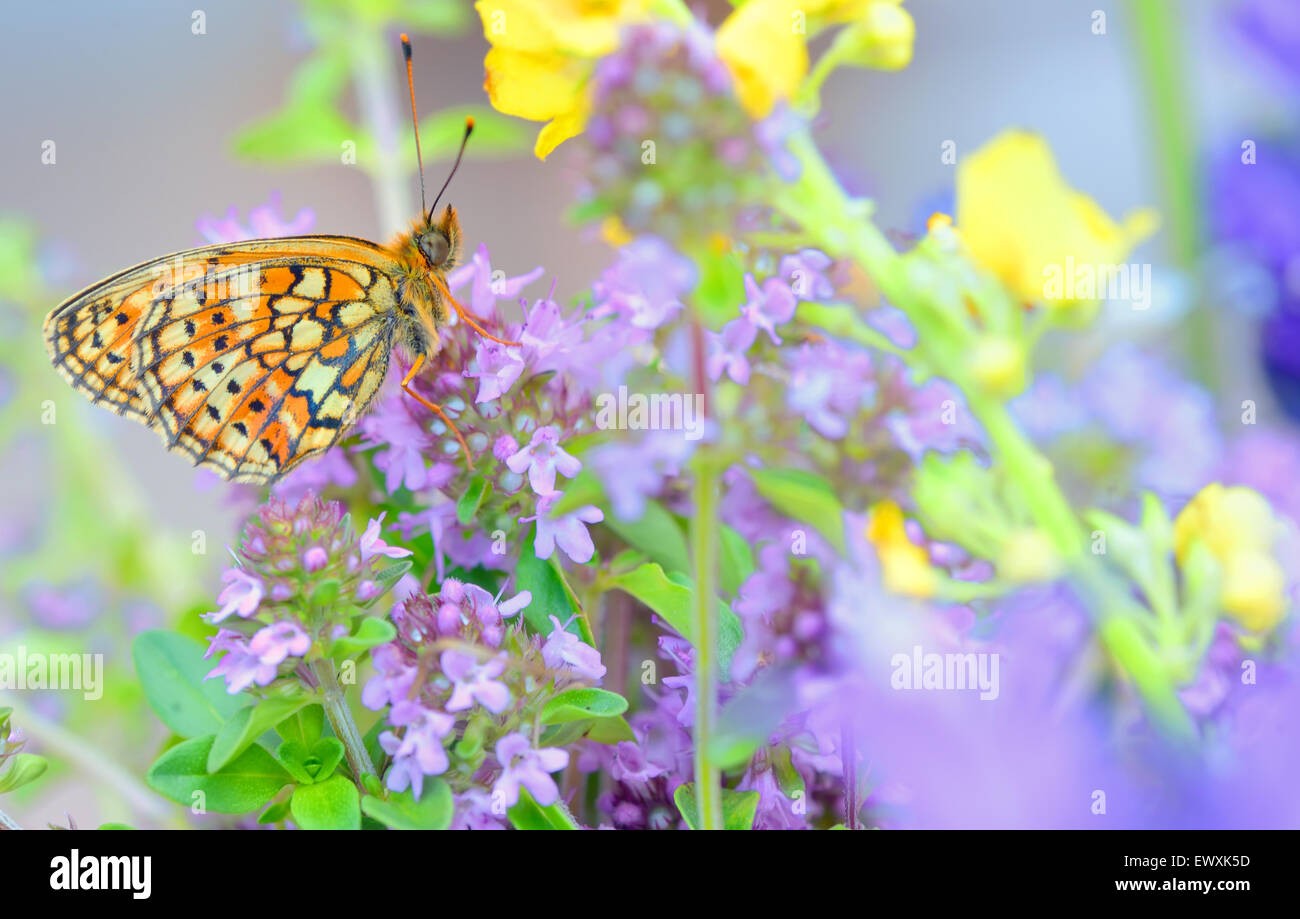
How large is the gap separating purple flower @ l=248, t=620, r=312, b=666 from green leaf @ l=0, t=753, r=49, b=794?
0.72ft

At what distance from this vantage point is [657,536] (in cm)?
64

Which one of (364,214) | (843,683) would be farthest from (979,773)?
(364,214)

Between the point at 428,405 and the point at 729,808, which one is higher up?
the point at 428,405

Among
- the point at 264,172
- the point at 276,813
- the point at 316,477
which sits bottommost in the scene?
the point at 276,813

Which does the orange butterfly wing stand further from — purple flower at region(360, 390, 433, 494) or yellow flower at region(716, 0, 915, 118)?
yellow flower at region(716, 0, 915, 118)

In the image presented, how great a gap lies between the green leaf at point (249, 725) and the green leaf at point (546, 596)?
5.4 inches

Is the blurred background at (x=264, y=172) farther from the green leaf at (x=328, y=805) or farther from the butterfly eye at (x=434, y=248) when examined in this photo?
the green leaf at (x=328, y=805)

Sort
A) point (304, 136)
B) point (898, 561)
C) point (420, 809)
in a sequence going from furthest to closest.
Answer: point (304, 136), point (420, 809), point (898, 561)

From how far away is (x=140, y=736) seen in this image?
972 millimetres

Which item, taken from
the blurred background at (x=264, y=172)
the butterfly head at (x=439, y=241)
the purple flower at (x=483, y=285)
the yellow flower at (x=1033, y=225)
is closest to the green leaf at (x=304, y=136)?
the blurred background at (x=264, y=172)

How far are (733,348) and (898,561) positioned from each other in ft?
0.68

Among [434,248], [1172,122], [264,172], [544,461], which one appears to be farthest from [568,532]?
[264,172]

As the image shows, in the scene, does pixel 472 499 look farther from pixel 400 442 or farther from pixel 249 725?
pixel 249 725

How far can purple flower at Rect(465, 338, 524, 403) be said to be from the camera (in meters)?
0.61
